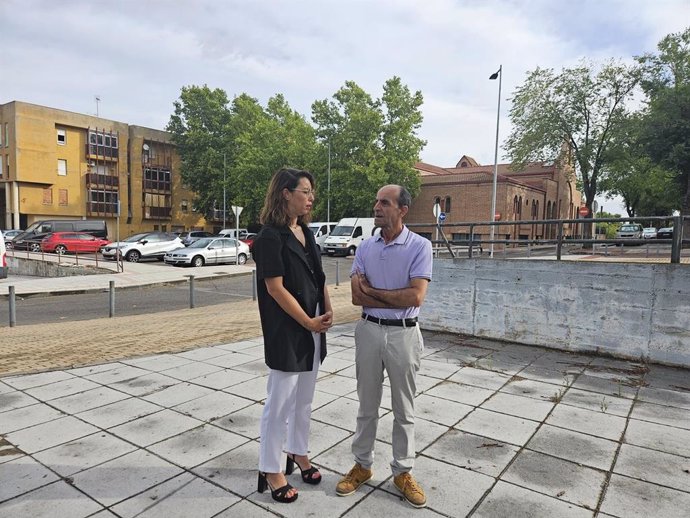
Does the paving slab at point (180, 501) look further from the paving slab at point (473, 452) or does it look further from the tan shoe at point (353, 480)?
the paving slab at point (473, 452)

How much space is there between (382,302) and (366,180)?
110 feet

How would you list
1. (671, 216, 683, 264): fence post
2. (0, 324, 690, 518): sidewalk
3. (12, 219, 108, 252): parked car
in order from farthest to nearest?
(12, 219, 108, 252): parked car < (671, 216, 683, 264): fence post < (0, 324, 690, 518): sidewalk

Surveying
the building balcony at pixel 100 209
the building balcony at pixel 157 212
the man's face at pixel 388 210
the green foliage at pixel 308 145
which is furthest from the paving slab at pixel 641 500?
the building balcony at pixel 157 212

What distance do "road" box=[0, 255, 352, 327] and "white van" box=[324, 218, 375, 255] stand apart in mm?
10171

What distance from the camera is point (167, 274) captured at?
19.2m

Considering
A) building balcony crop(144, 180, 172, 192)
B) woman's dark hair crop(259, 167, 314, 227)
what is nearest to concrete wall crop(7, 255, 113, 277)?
woman's dark hair crop(259, 167, 314, 227)

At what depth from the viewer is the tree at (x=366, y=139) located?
35.6 meters

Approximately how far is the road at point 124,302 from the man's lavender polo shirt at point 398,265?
10.1 meters

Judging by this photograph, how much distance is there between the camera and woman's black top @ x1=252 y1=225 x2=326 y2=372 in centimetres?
257

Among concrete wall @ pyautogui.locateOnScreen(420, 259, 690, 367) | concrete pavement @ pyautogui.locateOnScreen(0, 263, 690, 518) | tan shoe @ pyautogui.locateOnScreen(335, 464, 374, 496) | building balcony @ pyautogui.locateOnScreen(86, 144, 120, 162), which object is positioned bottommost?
concrete pavement @ pyautogui.locateOnScreen(0, 263, 690, 518)

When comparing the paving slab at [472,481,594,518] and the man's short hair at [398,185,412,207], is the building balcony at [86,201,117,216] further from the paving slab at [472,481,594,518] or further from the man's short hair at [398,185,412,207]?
the paving slab at [472,481,594,518]

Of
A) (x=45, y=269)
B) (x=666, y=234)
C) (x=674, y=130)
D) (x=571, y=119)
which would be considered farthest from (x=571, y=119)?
(x=45, y=269)

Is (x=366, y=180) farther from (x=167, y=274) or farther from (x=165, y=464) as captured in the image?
(x=165, y=464)

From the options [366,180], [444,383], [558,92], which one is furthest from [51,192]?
[444,383]
